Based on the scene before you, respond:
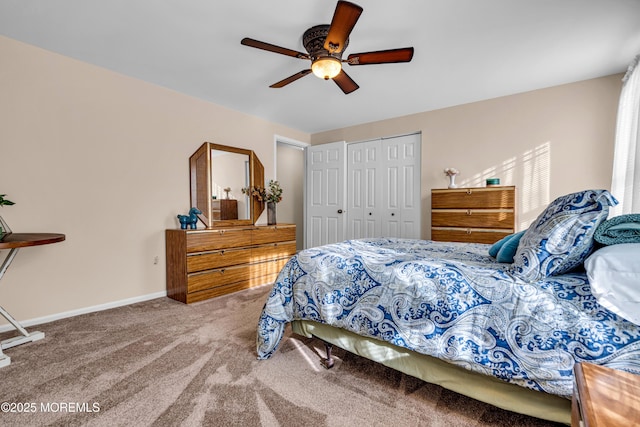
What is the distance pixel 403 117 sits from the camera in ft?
14.1

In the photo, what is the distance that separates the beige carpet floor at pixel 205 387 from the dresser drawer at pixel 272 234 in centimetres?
154

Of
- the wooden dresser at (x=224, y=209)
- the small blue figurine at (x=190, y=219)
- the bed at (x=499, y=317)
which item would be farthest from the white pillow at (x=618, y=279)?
the wooden dresser at (x=224, y=209)

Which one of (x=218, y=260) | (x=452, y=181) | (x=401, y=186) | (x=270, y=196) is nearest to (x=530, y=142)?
(x=452, y=181)

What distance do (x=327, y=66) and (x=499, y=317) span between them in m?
1.98

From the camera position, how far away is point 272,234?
12.8ft

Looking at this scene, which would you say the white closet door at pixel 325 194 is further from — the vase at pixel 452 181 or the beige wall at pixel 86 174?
the beige wall at pixel 86 174

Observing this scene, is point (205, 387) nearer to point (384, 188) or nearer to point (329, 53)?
point (329, 53)

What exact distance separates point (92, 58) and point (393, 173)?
3868mm

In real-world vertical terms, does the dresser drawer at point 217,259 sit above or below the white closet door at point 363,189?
below

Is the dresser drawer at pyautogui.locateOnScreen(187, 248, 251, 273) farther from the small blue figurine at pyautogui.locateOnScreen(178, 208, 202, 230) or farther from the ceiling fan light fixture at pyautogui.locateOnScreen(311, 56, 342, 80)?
the ceiling fan light fixture at pyautogui.locateOnScreen(311, 56, 342, 80)

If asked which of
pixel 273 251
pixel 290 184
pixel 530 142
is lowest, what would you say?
pixel 273 251

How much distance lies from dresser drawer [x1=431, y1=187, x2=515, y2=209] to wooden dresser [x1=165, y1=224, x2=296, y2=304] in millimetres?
2226

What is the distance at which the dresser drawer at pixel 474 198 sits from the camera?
10.2 ft

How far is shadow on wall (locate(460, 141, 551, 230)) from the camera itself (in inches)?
131
